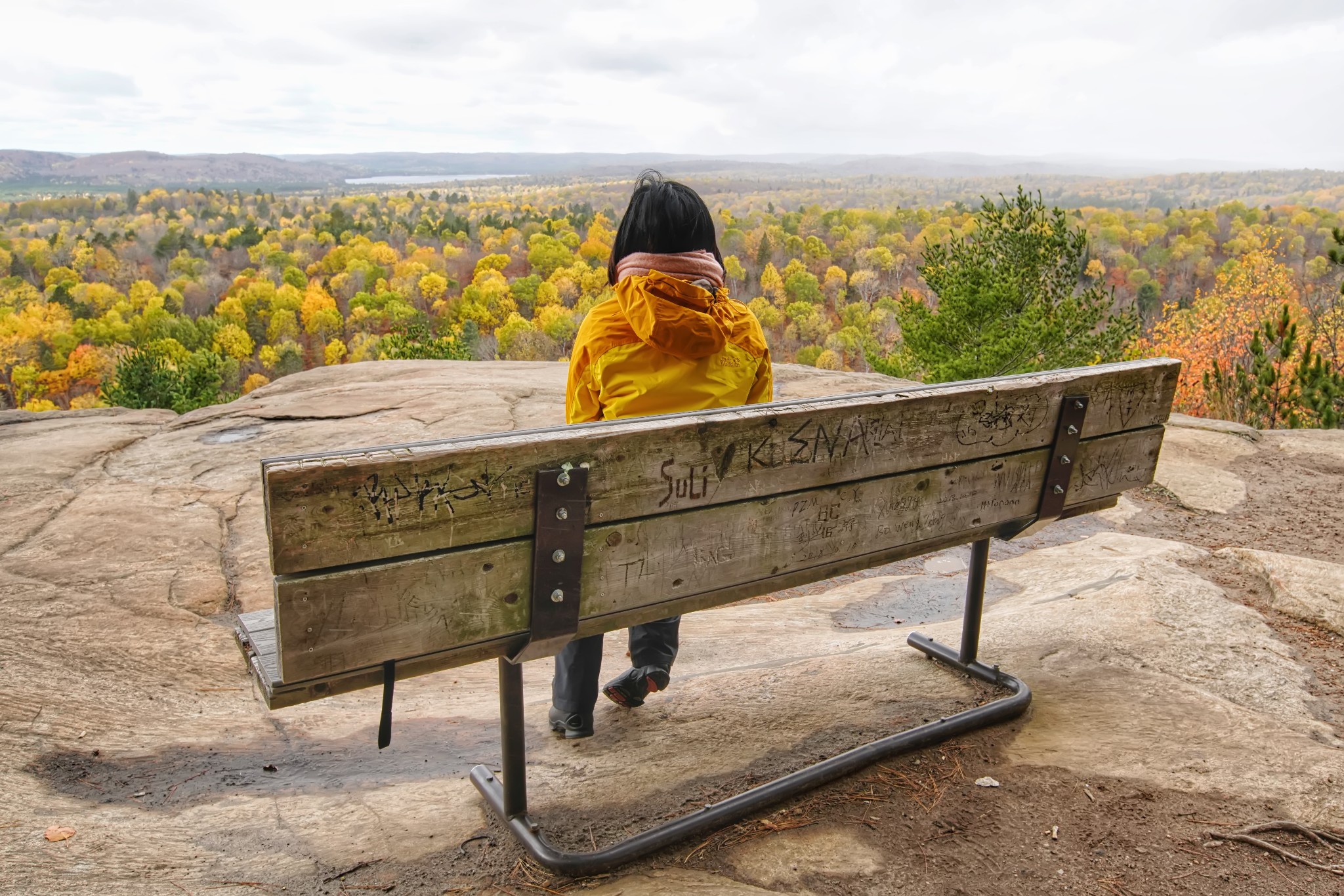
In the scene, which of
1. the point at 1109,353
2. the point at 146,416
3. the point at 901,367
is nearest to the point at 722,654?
the point at 146,416

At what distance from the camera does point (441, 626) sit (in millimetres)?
1808

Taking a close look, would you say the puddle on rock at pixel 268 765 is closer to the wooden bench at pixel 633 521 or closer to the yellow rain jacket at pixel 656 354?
the wooden bench at pixel 633 521

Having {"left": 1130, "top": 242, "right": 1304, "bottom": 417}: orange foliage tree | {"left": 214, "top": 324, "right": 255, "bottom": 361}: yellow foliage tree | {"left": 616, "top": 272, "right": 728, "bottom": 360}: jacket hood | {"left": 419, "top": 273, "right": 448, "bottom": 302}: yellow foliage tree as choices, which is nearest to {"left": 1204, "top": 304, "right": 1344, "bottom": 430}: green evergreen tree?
{"left": 616, "top": 272, "right": 728, "bottom": 360}: jacket hood

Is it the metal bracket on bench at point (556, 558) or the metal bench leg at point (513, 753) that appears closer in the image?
the metal bracket on bench at point (556, 558)

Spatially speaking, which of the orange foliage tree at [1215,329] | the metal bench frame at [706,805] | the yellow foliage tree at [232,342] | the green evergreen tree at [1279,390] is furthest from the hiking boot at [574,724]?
the yellow foliage tree at [232,342]

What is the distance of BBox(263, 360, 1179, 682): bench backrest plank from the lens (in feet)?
5.46

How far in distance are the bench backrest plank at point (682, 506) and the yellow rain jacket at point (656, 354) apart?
51 centimetres

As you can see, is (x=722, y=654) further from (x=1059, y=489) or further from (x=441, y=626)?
(x=441, y=626)

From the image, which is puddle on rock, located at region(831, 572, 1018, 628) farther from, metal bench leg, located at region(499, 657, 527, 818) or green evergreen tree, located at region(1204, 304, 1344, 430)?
green evergreen tree, located at region(1204, 304, 1344, 430)

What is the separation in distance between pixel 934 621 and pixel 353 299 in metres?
77.0

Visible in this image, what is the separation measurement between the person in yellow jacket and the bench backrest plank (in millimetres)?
494

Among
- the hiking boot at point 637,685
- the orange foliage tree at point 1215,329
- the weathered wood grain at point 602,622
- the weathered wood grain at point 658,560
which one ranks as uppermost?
the weathered wood grain at point 658,560

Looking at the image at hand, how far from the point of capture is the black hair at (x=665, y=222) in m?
2.59

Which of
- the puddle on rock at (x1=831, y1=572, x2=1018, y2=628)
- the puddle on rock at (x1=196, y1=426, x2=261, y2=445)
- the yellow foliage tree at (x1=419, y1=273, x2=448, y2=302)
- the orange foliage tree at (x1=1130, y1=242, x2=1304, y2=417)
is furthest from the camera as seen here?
the yellow foliage tree at (x1=419, y1=273, x2=448, y2=302)
